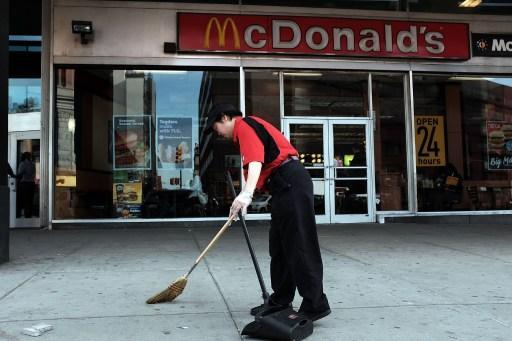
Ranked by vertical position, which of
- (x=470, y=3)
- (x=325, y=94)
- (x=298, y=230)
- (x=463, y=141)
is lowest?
(x=298, y=230)

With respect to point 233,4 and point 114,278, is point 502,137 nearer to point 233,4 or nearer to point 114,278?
point 233,4

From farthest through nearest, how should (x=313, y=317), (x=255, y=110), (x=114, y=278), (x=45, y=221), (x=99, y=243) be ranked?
(x=255, y=110) < (x=45, y=221) < (x=99, y=243) < (x=114, y=278) < (x=313, y=317)

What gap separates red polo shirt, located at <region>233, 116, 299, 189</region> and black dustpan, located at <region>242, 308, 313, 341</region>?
94cm

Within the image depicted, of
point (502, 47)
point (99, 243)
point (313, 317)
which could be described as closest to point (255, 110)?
point (99, 243)

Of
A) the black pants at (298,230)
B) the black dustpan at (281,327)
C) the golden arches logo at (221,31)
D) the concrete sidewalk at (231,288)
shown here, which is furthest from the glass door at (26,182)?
the black dustpan at (281,327)

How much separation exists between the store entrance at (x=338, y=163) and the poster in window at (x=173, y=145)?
212cm

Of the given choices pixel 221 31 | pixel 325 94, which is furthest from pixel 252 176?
pixel 325 94

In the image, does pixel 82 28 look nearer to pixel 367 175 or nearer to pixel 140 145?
pixel 140 145

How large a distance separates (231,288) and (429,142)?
8.37m

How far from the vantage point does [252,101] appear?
11266 mm

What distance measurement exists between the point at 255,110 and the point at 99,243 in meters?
4.58

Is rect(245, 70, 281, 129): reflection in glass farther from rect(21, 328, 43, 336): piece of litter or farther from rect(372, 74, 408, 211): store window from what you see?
rect(21, 328, 43, 336): piece of litter

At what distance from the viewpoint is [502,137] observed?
40.6ft

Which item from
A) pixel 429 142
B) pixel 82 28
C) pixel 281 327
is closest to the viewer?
pixel 281 327
